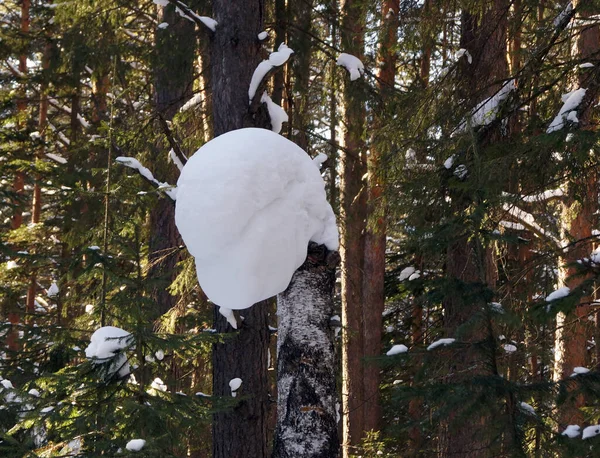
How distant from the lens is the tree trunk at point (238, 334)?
223 inches

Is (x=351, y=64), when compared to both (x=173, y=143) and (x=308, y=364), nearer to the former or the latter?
(x=173, y=143)

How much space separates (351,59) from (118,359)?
410 cm

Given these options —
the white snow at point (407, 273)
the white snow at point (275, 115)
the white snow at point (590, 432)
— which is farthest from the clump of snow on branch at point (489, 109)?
the white snow at point (407, 273)

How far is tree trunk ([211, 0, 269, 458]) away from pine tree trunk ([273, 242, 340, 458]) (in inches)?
87.2

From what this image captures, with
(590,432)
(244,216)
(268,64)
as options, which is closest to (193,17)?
(268,64)

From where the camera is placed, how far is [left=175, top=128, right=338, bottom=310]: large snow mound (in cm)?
301

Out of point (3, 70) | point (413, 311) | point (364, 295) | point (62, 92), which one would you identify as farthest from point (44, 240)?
point (413, 311)

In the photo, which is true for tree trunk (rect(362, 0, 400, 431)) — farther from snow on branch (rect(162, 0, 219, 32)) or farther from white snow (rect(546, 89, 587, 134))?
white snow (rect(546, 89, 587, 134))

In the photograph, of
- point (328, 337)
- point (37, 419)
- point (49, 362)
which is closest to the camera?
point (328, 337)

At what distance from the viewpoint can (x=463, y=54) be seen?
7.02 metres

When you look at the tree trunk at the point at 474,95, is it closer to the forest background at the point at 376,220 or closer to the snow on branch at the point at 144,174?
the forest background at the point at 376,220

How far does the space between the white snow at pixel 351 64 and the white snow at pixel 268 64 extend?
1.73 m

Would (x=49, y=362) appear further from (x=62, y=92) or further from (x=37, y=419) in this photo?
(x=62, y=92)

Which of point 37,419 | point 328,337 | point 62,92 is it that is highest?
point 62,92
